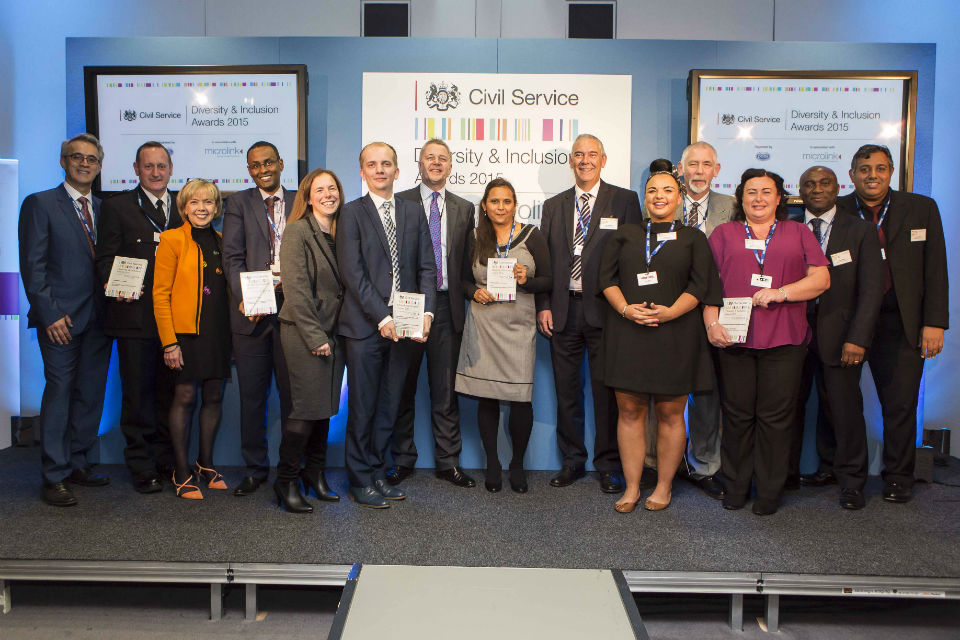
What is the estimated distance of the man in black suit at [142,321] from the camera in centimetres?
352

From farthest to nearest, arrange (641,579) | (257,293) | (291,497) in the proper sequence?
(257,293), (291,497), (641,579)

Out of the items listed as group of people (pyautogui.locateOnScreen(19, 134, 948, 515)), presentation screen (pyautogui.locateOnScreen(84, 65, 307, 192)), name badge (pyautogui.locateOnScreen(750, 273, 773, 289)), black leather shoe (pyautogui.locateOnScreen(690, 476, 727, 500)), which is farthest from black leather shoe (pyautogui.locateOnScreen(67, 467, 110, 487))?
name badge (pyautogui.locateOnScreen(750, 273, 773, 289))

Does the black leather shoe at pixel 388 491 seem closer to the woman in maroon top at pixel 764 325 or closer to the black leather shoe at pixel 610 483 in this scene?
the black leather shoe at pixel 610 483

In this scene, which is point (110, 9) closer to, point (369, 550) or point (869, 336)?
point (369, 550)

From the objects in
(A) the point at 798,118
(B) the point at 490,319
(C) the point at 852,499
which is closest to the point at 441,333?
(B) the point at 490,319

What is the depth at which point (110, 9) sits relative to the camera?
485cm

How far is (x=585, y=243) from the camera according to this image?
3635 mm

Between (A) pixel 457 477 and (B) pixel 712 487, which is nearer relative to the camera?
(B) pixel 712 487

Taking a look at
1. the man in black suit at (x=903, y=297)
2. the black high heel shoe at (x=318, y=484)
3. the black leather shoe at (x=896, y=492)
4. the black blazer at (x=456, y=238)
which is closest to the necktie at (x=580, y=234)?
the black blazer at (x=456, y=238)

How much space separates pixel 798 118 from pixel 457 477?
3.00 metres

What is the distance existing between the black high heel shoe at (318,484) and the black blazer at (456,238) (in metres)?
1.07

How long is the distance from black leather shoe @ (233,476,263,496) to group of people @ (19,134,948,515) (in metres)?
0.02

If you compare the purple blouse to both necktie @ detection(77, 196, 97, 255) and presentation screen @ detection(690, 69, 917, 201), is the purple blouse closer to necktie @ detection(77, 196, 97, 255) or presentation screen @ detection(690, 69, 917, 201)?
presentation screen @ detection(690, 69, 917, 201)

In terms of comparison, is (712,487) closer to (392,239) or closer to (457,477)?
(457,477)
